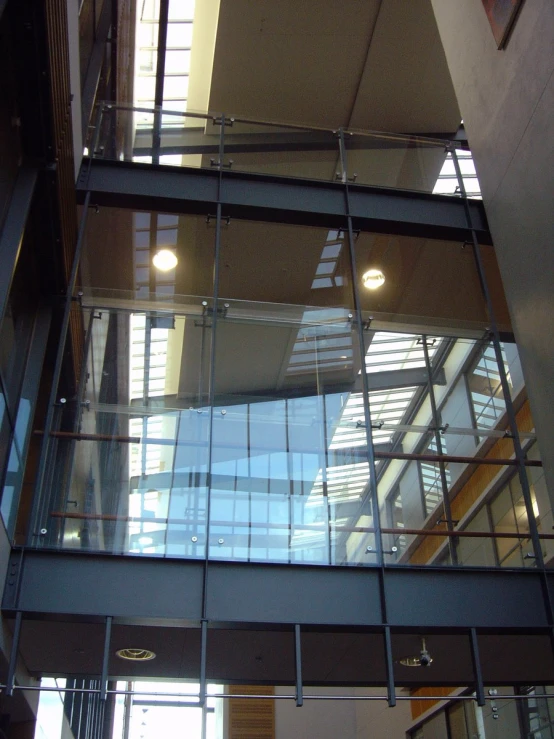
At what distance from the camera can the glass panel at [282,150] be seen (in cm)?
899

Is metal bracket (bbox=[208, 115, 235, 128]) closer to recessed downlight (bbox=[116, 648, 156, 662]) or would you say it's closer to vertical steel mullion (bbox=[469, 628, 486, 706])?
recessed downlight (bbox=[116, 648, 156, 662])

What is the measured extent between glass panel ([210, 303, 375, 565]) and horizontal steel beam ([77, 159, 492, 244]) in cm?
140

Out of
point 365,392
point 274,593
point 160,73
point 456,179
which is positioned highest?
point 160,73

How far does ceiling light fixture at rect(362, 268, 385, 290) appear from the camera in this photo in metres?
9.09

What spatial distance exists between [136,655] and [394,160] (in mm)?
6348

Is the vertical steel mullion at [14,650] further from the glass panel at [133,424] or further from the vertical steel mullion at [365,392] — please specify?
the vertical steel mullion at [365,392]

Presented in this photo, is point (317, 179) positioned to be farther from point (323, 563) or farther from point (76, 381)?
point (323, 563)

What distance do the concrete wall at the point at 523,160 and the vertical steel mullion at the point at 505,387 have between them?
551 millimetres

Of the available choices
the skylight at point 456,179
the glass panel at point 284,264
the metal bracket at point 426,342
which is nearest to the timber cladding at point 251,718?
the glass panel at point 284,264

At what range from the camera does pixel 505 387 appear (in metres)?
7.73

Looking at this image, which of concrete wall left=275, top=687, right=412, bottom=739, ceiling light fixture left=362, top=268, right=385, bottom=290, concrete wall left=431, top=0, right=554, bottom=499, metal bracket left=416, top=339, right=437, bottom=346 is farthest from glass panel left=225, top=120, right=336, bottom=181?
concrete wall left=275, top=687, right=412, bottom=739

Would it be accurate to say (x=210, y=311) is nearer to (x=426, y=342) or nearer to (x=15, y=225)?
(x=15, y=225)

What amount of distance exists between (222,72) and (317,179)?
322 centimetres

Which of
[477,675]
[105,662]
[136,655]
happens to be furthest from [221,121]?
[477,675]
